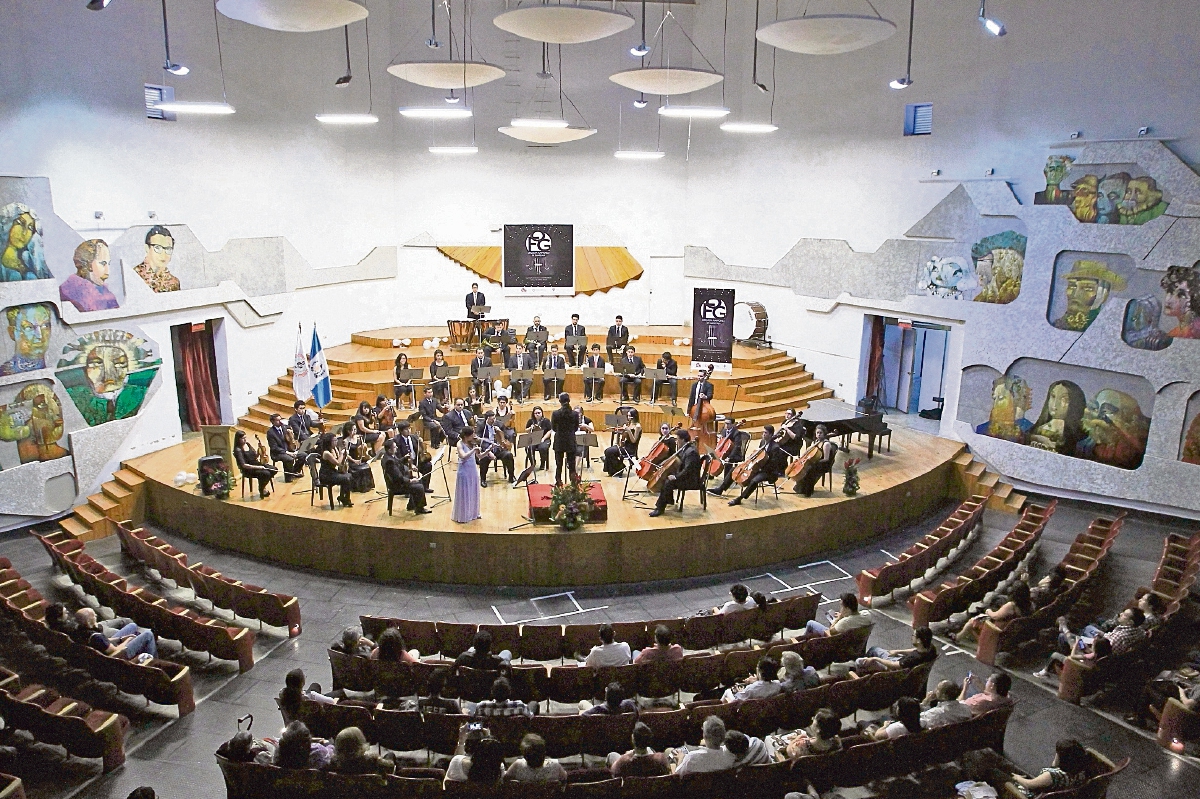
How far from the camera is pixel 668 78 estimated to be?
9.47 m

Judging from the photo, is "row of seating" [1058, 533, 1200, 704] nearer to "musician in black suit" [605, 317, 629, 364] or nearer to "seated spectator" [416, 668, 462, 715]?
"seated spectator" [416, 668, 462, 715]

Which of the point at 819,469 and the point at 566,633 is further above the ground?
the point at 819,469

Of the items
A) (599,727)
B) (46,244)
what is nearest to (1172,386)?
(599,727)

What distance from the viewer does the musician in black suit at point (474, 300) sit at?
18.7m

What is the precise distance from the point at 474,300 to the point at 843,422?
9.24 m

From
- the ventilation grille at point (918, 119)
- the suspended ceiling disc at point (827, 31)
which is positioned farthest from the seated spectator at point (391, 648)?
the ventilation grille at point (918, 119)

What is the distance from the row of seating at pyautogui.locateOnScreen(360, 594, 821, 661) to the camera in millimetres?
7988

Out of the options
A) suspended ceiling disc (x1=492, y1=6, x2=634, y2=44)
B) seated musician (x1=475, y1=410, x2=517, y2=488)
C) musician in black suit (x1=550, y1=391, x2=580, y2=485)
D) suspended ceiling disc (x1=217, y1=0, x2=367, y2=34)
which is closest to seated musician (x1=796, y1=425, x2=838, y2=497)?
musician in black suit (x1=550, y1=391, x2=580, y2=485)

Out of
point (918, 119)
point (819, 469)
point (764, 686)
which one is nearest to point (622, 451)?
point (819, 469)

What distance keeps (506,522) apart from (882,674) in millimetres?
5565

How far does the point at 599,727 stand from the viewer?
21.1ft

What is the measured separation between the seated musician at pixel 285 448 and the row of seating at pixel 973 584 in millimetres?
9053

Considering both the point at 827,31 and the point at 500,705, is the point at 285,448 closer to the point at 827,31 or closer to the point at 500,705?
the point at 500,705

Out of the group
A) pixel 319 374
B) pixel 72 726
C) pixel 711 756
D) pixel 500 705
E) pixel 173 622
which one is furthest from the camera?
pixel 319 374
